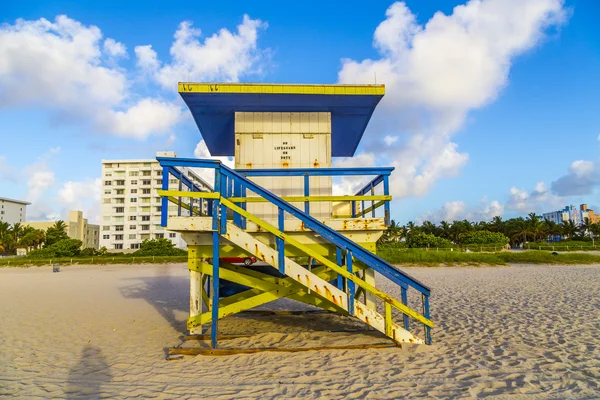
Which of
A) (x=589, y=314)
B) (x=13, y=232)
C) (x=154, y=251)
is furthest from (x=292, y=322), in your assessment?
(x=13, y=232)

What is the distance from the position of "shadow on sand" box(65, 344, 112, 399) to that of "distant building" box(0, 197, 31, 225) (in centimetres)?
11496

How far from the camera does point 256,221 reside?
17.4ft

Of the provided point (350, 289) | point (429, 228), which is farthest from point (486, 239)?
point (350, 289)

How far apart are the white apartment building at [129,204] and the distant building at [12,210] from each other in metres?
48.0

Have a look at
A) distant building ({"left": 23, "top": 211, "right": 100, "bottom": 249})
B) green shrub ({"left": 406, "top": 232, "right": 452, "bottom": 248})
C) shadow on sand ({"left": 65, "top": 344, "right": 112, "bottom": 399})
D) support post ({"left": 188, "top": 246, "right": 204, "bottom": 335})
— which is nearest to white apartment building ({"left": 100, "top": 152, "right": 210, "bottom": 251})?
distant building ({"left": 23, "top": 211, "right": 100, "bottom": 249})

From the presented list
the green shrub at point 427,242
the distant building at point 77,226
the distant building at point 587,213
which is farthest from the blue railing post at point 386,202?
the distant building at point 587,213

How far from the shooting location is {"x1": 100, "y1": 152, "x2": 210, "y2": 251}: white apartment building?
67294 millimetres

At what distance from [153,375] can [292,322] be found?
391cm

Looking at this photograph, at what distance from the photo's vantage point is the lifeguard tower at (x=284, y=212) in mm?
5430

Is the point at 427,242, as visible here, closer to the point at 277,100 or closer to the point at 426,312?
the point at 426,312

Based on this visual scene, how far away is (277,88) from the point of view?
273 inches

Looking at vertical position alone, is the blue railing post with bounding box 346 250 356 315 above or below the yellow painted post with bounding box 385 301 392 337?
above

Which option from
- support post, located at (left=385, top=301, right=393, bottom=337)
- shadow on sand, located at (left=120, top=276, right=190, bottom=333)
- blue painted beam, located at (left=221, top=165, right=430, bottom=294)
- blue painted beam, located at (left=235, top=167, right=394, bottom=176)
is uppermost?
blue painted beam, located at (left=235, top=167, right=394, bottom=176)

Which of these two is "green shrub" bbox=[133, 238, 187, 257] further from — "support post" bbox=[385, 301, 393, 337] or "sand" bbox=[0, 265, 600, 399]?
"support post" bbox=[385, 301, 393, 337]
